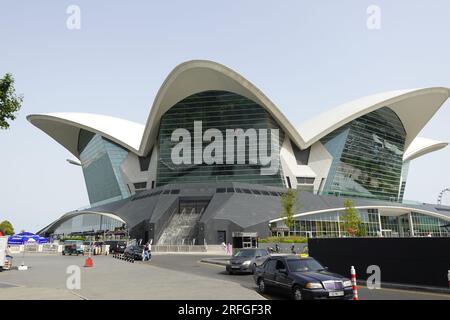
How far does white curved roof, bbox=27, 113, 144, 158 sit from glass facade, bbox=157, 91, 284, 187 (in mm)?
9184

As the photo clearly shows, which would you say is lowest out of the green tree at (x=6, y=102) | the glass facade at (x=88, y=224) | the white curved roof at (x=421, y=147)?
the glass facade at (x=88, y=224)

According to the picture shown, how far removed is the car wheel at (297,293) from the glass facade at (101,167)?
72.7m

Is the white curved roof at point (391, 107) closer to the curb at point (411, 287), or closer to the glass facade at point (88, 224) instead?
the glass facade at point (88, 224)

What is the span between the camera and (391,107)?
79.4 m

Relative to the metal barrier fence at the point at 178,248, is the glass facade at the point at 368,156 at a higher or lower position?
higher

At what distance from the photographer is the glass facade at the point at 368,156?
75.1 meters

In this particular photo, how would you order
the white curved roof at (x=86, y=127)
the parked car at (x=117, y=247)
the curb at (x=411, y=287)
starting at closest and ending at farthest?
the curb at (x=411, y=287) → the parked car at (x=117, y=247) → the white curved roof at (x=86, y=127)

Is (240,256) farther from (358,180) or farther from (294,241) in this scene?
(358,180)

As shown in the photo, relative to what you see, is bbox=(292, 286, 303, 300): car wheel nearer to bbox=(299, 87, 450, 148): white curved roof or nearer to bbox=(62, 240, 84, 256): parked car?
bbox=(62, 240, 84, 256): parked car

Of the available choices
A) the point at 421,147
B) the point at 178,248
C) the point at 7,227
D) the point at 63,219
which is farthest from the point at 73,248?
the point at 421,147

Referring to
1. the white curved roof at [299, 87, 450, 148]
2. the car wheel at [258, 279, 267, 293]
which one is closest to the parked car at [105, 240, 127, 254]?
the car wheel at [258, 279, 267, 293]

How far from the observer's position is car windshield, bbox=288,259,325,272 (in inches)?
468

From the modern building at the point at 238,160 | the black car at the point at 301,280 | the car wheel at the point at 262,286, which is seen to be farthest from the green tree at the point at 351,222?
the black car at the point at 301,280
